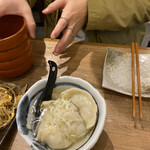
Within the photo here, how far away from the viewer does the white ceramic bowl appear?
1.66ft

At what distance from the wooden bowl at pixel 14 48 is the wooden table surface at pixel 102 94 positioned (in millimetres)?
63

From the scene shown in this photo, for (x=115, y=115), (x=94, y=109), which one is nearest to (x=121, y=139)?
(x=115, y=115)

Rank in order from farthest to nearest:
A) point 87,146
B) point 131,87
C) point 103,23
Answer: point 103,23 < point 131,87 < point 87,146

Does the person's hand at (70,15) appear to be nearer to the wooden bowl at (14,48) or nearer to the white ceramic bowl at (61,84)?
the wooden bowl at (14,48)

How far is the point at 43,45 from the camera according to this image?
1068 mm

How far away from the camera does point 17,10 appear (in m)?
0.88

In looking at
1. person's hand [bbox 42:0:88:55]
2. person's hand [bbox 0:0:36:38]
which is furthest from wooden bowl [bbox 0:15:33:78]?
person's hand [bbox 42:0:88:55]

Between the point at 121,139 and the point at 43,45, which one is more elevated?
the point at 43,45

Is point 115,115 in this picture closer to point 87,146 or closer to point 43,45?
point 87,146

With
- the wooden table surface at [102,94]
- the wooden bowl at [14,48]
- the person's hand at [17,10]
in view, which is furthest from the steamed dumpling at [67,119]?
the person's hand at [17,10]

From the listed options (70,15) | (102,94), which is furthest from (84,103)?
(70,15)

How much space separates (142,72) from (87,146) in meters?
0.55

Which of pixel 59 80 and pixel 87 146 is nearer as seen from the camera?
pixel 87 146

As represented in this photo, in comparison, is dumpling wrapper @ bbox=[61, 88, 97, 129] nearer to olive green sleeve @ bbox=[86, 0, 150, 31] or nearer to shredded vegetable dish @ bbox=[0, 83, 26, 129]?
shredded vegetable dish @ bbox=[0, 83, 26, 129]
